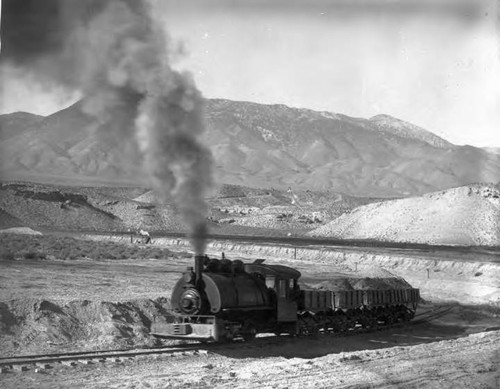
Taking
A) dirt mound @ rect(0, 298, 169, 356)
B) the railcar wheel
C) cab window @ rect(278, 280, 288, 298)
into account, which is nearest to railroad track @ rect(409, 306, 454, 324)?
cab window @ rect(278, 280, 288, 298)

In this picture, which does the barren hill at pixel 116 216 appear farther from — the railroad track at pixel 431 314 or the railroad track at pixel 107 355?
the railroad track at pixel 107 355

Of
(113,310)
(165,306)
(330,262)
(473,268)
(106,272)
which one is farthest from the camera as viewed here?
(330,262)

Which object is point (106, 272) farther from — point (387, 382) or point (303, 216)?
point (303, 216)

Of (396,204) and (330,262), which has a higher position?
(396,204)

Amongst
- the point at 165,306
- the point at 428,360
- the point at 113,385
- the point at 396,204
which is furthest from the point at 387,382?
the point at 396,204

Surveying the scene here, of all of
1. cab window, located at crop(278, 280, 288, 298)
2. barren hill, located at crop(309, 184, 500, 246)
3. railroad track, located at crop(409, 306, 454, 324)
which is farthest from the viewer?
barren hill, located at crop(309, 184, 500, 246)

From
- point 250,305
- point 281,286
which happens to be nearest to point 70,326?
point 250,305

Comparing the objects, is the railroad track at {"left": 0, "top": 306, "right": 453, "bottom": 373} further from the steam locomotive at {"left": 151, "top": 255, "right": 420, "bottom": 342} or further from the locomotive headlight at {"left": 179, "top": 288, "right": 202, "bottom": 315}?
the locomotive headlight at {"left": 179, "top": 288, "right": 202, "bottom": 315}
